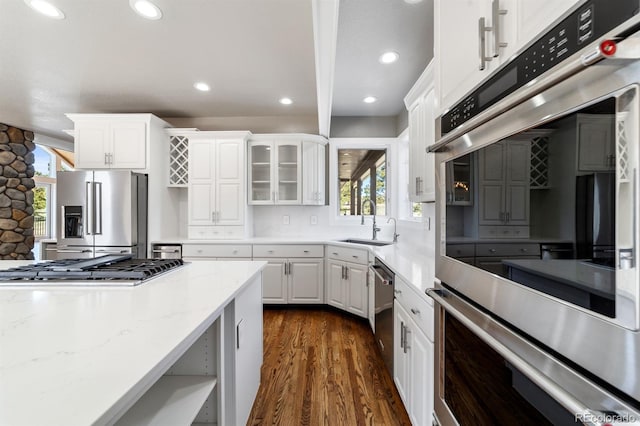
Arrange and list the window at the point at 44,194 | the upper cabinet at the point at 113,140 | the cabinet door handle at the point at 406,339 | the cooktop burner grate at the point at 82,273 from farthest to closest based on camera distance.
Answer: the window at the point at 44,194 → the upper cabinet at the point at 113,140 → the cabinet door handle at the point at 406,339 → the cooktop burner grate at the point at 82,273

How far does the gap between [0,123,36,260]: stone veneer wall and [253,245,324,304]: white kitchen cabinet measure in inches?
159

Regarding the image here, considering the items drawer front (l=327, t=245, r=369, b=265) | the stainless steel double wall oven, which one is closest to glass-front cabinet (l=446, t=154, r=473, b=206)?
the stainless steel double wall oven

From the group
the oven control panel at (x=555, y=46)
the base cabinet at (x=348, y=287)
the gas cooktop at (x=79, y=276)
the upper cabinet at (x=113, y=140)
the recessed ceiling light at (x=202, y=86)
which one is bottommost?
the base cabinet at (x=348, y=287)

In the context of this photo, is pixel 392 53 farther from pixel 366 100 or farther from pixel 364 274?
pixel 364 274

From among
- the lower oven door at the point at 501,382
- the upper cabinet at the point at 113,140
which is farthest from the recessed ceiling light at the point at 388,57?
the upper cabinet at the point at 113,140

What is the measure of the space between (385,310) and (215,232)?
8.31 ft

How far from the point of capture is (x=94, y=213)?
321 cm

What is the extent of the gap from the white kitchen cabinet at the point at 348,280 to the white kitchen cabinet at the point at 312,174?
741 mm

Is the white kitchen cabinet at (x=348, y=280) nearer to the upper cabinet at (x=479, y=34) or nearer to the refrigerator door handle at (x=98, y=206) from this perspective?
the upper cabinet at (x=479, y=34)

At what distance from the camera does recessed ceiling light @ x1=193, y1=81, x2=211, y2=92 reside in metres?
3.00

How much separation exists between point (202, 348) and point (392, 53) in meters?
2.52

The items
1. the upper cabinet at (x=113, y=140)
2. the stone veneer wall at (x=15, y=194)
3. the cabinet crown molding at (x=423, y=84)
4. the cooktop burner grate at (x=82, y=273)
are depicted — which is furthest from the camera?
the stone veneer wall at (x=15, y=194)

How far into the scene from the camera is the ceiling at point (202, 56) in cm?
193

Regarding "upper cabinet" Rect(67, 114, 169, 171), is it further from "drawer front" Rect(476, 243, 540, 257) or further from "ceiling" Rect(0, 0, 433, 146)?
"drawer front" Rect(476, 243, 540, 257)
